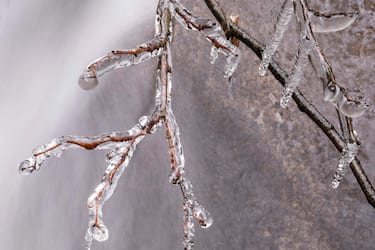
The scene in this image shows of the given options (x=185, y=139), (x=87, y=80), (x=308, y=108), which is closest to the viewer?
(x=87, y=80)

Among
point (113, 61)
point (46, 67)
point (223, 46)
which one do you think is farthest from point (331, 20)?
point (46, 67)

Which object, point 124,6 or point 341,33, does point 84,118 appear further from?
point 341,33

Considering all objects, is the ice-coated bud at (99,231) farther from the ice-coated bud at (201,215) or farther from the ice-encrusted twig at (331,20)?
the ice-encrusted twig at (331,20)

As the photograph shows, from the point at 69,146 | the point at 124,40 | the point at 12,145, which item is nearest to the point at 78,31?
the point at 124,40

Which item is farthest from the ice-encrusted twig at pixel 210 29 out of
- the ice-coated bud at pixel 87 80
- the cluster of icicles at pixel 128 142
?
the ice-coated bud at pixel 87 80

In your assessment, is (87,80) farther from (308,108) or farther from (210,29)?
(308,108)
